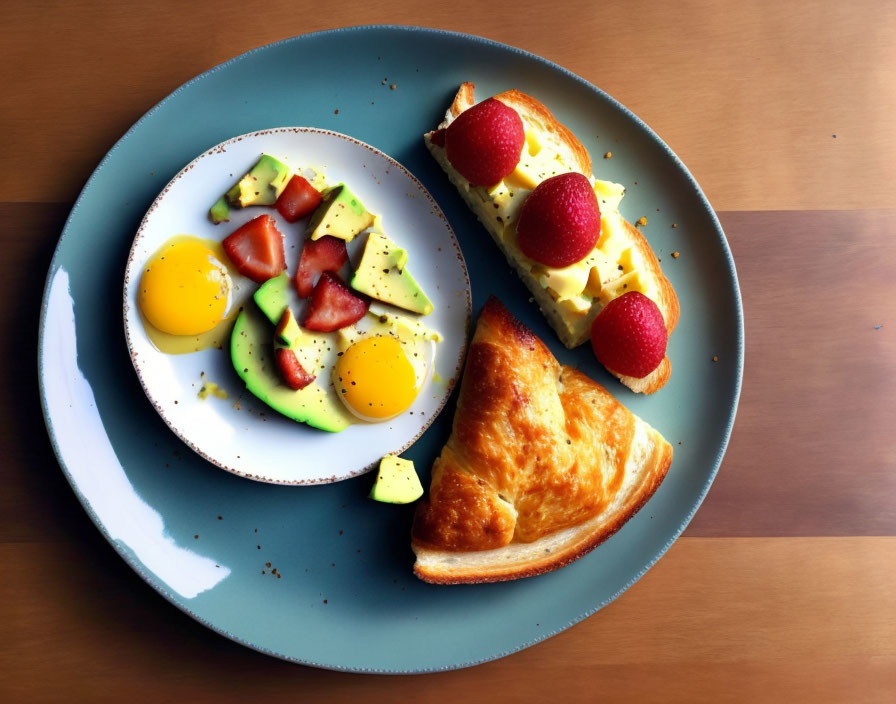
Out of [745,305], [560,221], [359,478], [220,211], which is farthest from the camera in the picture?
[745,305]

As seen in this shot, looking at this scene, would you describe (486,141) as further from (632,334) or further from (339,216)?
(632,334)

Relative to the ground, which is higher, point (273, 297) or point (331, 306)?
point (273, 297)

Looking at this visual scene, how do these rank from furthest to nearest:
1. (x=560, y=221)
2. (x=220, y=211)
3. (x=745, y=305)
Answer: (x=745, y=305)
(x=220, y=211)
(x=560, y=221)

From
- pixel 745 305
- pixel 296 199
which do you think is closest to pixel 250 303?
pixel 296 199

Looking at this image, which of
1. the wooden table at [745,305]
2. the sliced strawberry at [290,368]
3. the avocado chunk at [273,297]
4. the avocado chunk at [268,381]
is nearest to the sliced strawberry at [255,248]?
the avocado chunk at [273,297]

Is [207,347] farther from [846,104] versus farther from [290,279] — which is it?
[846,104]

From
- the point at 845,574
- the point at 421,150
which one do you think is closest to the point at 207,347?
the point at 421,150

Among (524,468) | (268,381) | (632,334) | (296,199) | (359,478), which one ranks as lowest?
(524,468)

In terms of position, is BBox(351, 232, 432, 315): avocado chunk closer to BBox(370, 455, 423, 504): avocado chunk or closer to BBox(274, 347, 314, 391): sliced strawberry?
BBox(274, 347, 314, 391): sliced strawberry
